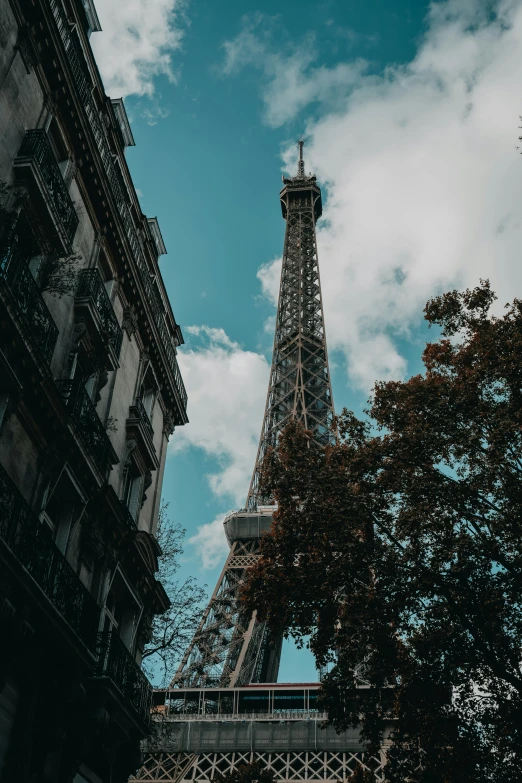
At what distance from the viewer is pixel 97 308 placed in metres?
18.1

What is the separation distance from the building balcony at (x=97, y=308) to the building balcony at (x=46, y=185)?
4.30ft

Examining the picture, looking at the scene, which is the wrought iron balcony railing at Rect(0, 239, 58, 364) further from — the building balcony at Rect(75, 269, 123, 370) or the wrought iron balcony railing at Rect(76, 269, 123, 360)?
the wrought iron balcony railing at Rect(76, 269, 123, 360)

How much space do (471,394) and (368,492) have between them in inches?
127

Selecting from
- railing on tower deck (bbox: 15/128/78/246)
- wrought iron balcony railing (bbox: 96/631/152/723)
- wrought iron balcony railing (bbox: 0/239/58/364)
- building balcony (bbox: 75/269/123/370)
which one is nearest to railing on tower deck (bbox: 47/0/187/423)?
railing on tower deck (bbox: 15/128/78/246)

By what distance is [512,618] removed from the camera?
16812mm

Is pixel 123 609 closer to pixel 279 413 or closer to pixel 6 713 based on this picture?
pixel 6 713

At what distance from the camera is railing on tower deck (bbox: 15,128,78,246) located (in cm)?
1516

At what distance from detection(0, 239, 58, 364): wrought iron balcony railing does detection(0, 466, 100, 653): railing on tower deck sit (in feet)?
9.48

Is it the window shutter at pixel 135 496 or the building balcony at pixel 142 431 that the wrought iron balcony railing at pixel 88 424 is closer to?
the building balcony at pixel 142 431

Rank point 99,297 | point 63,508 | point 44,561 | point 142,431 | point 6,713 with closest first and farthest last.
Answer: point 6,713
point 44,561
point 63,508
point 99,297
point 142,431

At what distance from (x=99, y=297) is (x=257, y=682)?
45894mm

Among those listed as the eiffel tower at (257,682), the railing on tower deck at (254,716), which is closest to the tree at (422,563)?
the eiffel tower at (257,682)

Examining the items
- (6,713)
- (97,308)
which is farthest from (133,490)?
(6,713)

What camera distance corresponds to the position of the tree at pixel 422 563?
16.5 m
